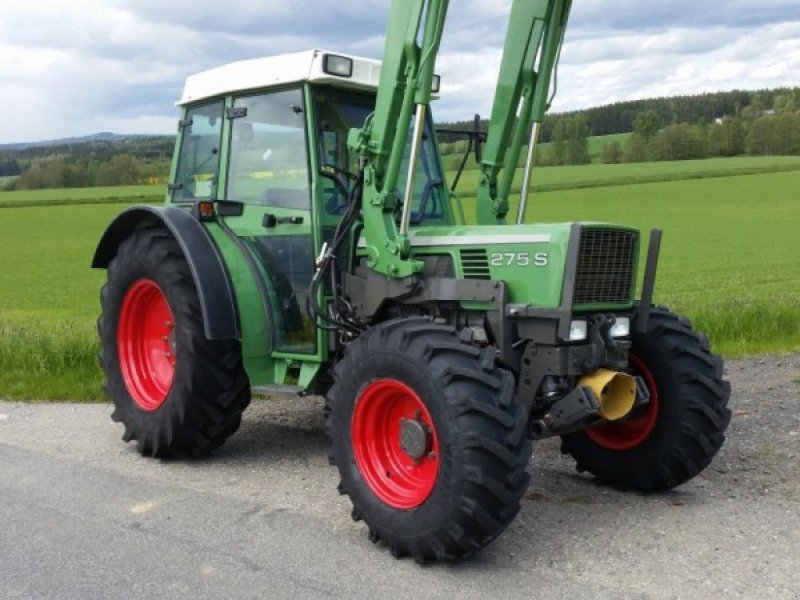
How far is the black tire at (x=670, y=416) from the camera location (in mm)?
5125

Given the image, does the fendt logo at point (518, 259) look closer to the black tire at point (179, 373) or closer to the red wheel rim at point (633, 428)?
the red wheel rim at point (633, 428)

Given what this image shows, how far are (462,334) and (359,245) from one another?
3.81 ft

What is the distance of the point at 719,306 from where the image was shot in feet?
39.2

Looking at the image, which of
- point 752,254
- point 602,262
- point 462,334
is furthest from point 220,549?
point 752,254

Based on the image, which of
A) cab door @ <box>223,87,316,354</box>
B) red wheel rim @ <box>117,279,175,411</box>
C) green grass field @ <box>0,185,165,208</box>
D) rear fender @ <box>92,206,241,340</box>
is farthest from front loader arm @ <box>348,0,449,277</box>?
green grass field @ <box>0,185,165,208</box>

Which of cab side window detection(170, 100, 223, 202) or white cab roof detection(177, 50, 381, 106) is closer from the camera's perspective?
white cab roof detection(177, 50, 381, 106)

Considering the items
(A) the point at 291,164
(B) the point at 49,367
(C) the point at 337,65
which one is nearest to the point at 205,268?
(A) the point at 291,164

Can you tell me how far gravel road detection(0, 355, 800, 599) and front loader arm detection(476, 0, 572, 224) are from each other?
5.73 ft

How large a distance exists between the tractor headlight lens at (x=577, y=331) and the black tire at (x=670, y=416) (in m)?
0.55

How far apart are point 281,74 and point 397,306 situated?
5.41 ft

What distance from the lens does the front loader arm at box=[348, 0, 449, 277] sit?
4.92 m

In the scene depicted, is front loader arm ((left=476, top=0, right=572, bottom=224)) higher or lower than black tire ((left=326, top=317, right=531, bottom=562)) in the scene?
higher

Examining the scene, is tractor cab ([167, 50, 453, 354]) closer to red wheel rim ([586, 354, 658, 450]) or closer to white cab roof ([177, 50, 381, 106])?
white cab roof ([177, 50, 381, 106])

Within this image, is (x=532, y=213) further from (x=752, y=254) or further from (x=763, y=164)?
(x=763, y=164)
